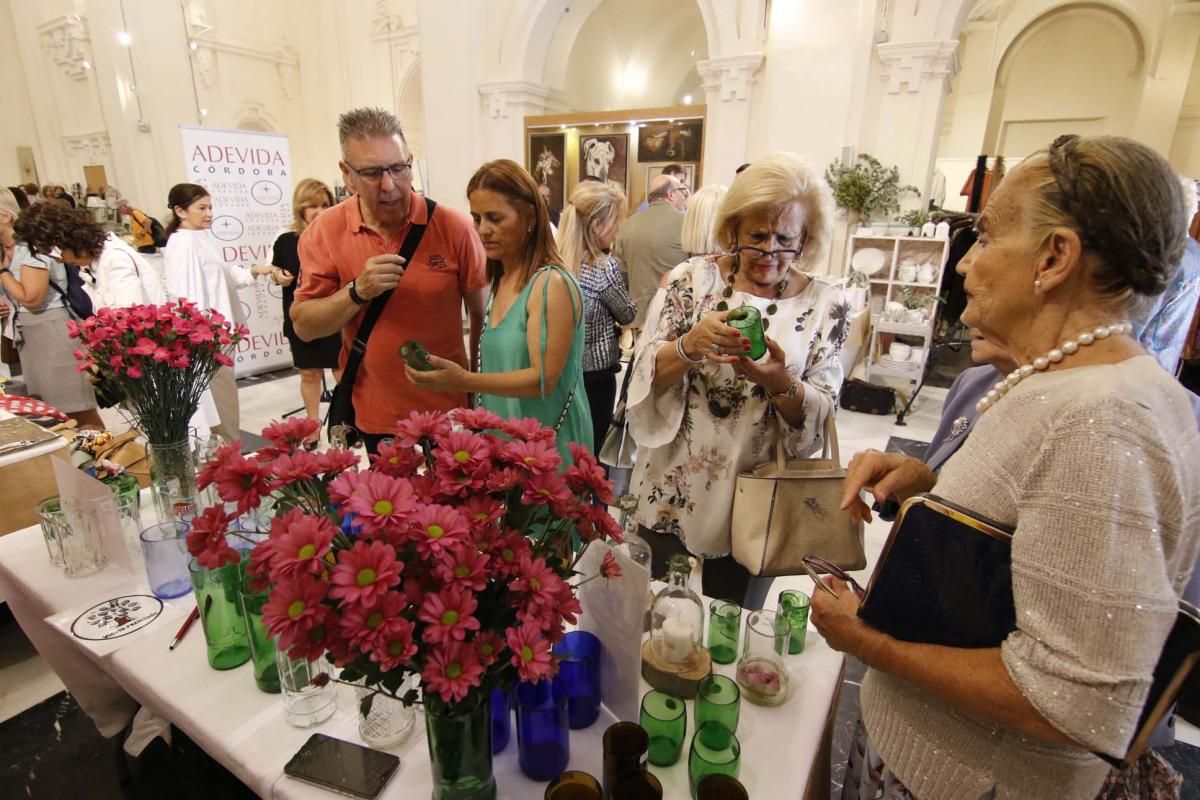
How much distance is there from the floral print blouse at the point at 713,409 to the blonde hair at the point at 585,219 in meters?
1.31

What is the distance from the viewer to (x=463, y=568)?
645 millimetres

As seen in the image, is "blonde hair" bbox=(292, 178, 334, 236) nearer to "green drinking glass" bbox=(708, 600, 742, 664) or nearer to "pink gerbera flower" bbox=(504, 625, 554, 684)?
"green drinking glass" bbox=(708, 600, 742, 664)

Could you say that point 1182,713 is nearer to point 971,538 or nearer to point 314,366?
point 971,538

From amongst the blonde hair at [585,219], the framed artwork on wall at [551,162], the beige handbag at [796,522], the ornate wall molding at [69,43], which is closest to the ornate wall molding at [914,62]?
the framed artwork on wall at [551,162]

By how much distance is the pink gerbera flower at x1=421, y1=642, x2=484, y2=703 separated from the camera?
63cm

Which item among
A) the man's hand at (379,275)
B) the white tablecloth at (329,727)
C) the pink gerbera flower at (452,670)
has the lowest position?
the white tablecloth at (329,727)

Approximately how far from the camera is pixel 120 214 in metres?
8.46

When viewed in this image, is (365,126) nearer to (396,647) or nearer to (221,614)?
(221,614)

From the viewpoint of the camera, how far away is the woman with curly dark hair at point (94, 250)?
313 centimetres

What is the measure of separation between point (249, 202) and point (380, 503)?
582 centimetres

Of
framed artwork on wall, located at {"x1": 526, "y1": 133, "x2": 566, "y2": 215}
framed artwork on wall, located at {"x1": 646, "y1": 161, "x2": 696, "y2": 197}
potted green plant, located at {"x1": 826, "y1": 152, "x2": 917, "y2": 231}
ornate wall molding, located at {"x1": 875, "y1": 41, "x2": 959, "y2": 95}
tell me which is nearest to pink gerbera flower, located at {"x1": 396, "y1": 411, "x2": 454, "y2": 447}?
potted green plant, located at {"x1": 826, "y1": 152, "x2": 917, "y2": 231}

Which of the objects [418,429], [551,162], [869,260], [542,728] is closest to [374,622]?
[418,429]

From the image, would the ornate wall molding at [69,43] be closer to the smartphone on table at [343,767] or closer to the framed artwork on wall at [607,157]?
the framed artwork on wall at [607,157]

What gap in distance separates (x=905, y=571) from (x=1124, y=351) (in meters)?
0.33
